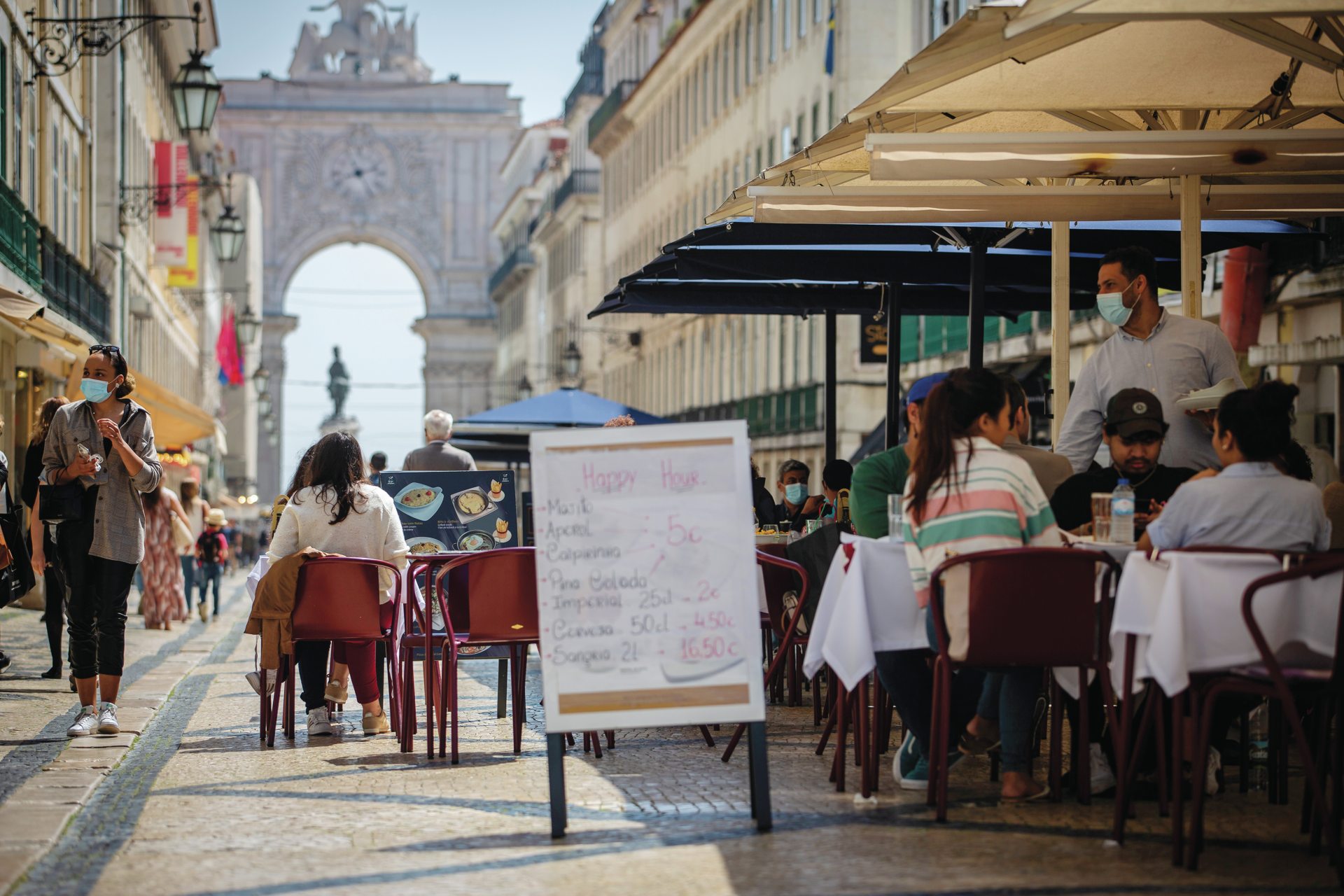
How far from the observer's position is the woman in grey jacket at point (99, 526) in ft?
29.8

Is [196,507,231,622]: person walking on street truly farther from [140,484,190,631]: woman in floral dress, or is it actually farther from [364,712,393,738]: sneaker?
[364,712,393,738]: sneaker

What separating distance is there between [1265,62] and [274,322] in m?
97.8

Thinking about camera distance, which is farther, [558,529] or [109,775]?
[109,775]

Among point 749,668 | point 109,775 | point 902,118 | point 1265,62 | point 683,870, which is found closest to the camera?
point 683,870

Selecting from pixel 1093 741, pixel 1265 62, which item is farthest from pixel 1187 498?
pixel 1265 62

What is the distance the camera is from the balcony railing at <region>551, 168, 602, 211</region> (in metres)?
65.8

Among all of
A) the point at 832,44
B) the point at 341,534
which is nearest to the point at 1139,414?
the point at 341,534

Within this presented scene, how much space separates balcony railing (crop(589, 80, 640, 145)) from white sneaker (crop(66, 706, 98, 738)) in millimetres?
47345

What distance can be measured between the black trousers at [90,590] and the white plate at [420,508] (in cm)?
282

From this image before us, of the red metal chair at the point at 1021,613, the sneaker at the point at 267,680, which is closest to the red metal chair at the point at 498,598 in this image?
the sneaker at the point at 267,680

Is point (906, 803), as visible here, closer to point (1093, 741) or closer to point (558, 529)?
point (1093, 741)

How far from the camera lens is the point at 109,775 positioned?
7.92m

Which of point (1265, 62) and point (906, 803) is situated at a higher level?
point (1265, 62)

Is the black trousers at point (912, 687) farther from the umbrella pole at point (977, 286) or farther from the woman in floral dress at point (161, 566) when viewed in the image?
the woman in floral dress at point (161, 566)
